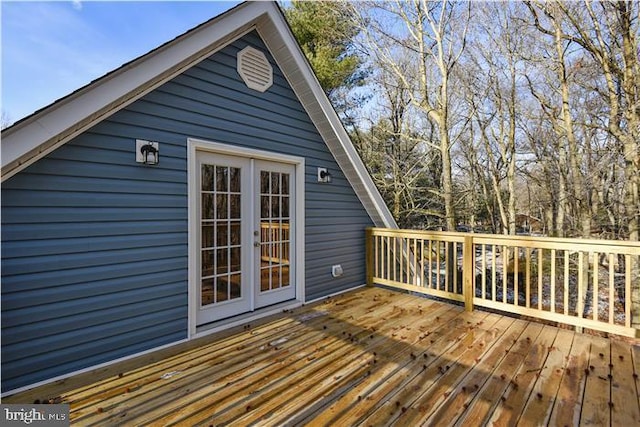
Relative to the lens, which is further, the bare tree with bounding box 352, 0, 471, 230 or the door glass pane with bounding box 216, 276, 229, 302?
the bare tree with bounding box 352, 0, 471, 230

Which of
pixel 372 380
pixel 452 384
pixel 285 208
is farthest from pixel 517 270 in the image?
pixel 285 208

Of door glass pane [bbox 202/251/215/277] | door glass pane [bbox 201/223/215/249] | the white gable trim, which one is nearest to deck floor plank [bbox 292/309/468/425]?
door glass pane [bbox 202/251/215/277]

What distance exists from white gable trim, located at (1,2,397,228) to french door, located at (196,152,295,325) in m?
0.91

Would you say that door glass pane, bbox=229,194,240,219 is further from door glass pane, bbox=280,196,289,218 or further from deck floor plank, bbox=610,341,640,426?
deck floor plank, bbox=610,341,640,426

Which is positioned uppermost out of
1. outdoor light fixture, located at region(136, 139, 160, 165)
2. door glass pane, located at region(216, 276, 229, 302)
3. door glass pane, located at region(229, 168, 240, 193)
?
outdoor light fixture, located at region(136, 139, 160, 165)

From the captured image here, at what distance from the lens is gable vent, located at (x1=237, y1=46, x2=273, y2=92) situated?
3.77 metres

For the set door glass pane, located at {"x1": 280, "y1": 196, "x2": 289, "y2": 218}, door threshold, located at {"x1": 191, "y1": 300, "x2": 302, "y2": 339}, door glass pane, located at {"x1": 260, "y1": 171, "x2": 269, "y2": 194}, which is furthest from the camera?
door glass pane, located at {"x1": 280, "y1": 196, "x2": 289, "y2": 218}

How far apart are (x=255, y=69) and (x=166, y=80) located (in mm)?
1153

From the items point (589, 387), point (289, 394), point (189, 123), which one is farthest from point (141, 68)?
point (589, 387)

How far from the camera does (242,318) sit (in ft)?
12.4

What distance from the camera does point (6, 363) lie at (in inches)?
92.7

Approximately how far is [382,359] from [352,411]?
800 mm

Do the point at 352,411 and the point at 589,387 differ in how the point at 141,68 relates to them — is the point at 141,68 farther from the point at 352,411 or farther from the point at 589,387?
the point at 589,387

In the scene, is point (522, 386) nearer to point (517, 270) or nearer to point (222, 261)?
point (517, 270)
